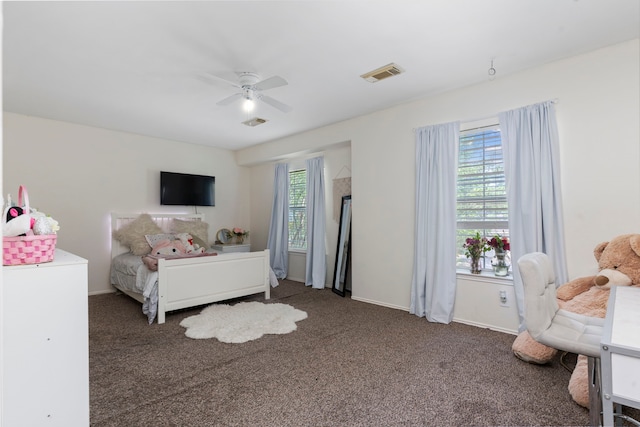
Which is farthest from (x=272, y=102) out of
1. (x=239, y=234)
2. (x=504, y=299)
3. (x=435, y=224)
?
(x=239, y=234)

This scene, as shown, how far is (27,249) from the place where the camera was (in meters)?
1.33

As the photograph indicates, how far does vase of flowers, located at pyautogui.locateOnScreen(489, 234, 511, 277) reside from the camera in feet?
10.7

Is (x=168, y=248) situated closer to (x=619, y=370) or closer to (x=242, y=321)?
(x=242, y=321)

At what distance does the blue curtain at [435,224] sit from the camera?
11.4 ft

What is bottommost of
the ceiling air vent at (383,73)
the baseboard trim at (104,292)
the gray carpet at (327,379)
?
the gray carpet at (327,379)

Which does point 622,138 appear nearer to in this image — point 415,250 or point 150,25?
point 415,250

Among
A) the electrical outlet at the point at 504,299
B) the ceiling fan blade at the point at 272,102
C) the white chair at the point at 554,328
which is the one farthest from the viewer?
the electrical outlet at the point at 504,299

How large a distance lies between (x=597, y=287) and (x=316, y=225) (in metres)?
3.50

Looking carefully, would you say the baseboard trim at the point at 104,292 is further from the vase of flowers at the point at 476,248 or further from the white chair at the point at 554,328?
the white chair at the point at 554,328

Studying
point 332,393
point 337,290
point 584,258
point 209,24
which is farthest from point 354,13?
point 337,290

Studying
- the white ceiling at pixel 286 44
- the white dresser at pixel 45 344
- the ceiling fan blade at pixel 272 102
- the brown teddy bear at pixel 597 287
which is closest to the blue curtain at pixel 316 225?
the white ceiling at pixel 286 44

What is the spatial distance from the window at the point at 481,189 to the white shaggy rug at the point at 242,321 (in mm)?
1970

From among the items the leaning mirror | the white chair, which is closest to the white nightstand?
the leaning mirror

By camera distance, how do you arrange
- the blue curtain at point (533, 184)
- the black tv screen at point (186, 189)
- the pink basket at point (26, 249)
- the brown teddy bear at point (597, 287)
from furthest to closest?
the black tv screen at point (186, 189)
the blue curtain at point (533, 184)
the brown teddy bear at point (597, 287)
the pink basket at point (26, 249)
